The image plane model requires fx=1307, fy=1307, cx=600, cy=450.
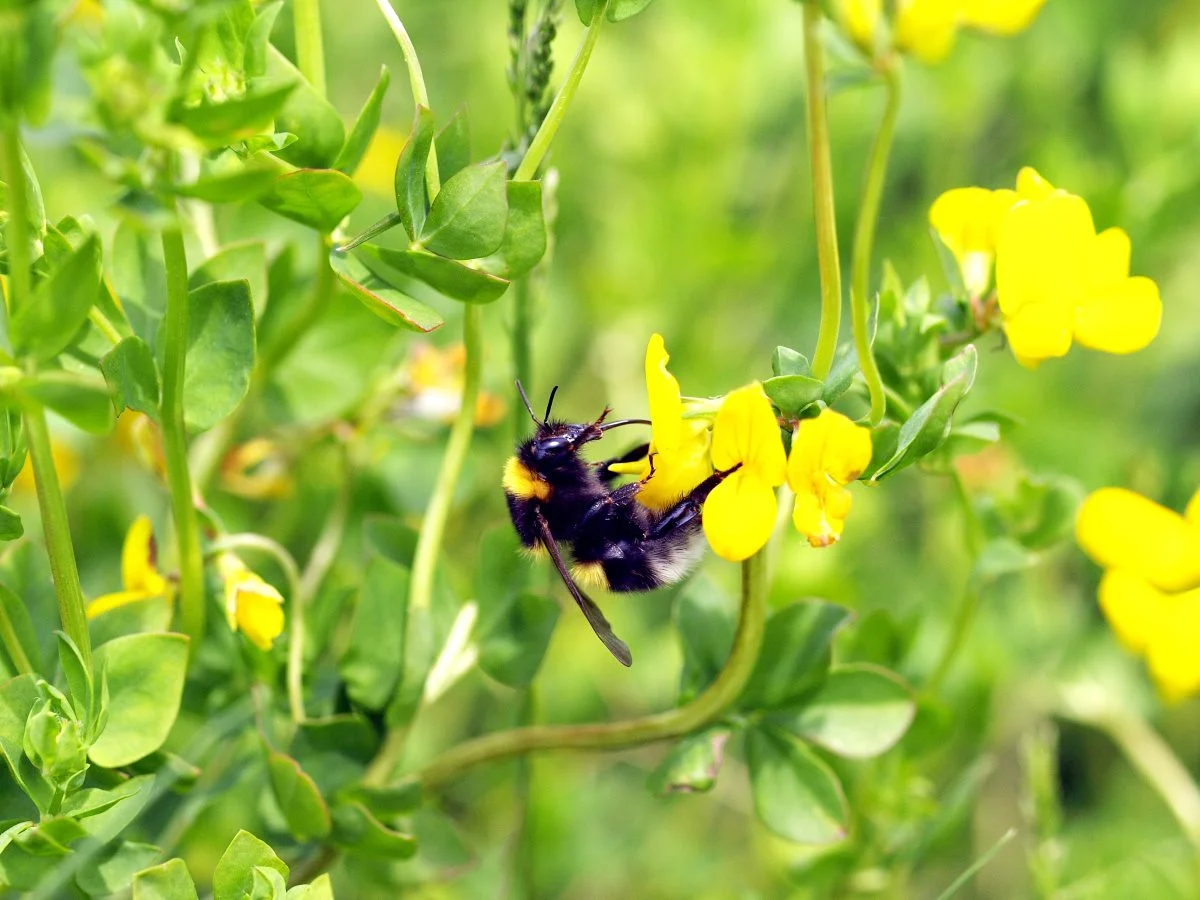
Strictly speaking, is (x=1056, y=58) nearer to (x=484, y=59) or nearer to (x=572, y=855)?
(x=484, y=59)

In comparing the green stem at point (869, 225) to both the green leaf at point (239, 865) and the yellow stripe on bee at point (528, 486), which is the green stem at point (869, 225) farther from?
the green leaf at point (239, 865)

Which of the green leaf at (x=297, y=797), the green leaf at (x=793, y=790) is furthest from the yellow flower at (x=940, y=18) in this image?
the green leaf at (x=297, y=797)

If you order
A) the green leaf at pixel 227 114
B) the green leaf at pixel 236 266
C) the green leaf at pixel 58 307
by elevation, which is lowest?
the green leaf at pixel 236 266

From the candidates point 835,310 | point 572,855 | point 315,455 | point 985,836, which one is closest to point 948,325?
point 835,310

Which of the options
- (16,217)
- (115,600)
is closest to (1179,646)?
(115,600)

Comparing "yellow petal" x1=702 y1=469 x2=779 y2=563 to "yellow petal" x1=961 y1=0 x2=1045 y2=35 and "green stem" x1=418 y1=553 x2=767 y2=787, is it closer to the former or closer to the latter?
"green stem" x1=418 y1=553 x2=767 y2=787

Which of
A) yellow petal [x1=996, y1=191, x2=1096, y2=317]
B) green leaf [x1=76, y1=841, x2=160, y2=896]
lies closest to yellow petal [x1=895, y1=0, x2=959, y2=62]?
yellow petal [x1=996, y1=191, x2=1096, y2=317]
